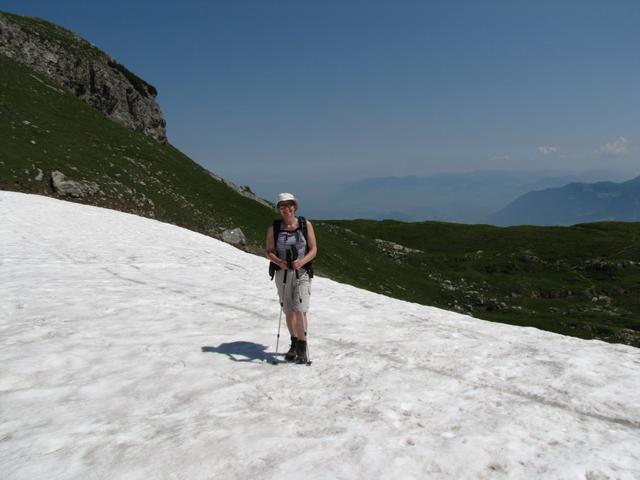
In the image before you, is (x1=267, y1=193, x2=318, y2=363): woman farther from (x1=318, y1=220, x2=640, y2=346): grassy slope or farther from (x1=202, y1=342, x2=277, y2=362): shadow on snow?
(x1=318, y1=220, x2=640, y2=346): grassy slope

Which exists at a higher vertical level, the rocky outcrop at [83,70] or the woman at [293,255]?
the rocky outcrop at [83,70]

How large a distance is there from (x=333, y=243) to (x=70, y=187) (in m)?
36.5

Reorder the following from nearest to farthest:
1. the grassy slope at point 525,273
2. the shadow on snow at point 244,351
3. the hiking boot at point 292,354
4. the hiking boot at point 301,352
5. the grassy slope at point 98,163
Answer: the hiking boot at point 301,352 < the hiking boot at point 292,354 < the shadow on snow at point 244,351 < the grassy slope at point 98,163 < the grassy slope at point 525,273

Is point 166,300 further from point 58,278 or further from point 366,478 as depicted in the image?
point 366,478

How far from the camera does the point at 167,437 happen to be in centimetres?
710

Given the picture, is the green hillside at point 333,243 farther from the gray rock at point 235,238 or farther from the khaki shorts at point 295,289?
the khaki shorts at point 295,289

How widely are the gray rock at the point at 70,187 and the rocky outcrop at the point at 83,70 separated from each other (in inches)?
1552

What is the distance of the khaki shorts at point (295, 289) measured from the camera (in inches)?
403

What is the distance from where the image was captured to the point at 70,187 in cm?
4375

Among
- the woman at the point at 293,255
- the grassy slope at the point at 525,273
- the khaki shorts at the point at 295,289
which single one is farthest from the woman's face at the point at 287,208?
the grassy slope at the point at 525,273

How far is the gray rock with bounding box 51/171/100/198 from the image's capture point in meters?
43.4

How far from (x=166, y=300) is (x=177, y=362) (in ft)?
20.7

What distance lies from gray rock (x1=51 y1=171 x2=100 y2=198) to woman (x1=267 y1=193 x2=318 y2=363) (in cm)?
4041

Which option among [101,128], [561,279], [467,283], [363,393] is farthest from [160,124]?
[363,393]
